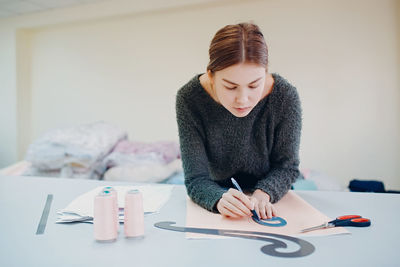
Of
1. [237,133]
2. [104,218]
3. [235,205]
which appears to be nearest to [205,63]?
[237,133]

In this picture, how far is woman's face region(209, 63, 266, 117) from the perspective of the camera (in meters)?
0.78

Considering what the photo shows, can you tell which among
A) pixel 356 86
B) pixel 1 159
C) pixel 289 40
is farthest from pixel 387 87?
pixel 1 159

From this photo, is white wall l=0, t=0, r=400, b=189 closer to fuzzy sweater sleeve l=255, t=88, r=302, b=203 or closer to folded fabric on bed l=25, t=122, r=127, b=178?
folded fabric on bed l=25, t=122, r=127, b=178

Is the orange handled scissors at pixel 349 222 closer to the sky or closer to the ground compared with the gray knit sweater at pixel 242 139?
closer to the ground

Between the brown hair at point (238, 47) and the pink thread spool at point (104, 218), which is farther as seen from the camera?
the brown hair at point (238, 47)

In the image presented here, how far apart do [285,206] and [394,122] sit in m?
2.03

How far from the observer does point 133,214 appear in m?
0.69

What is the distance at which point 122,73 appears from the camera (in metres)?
3.24

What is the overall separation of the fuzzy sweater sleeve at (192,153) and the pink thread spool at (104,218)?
30 centimetres

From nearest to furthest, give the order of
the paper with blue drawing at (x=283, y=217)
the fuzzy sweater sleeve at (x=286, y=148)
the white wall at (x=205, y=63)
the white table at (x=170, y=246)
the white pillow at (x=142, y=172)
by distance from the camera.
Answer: the white table at (x=170, y=246) < the paper with blue drawing at (x=283, y=217) < the fuzzy sweater sleeve at (x=286, y=148) < the white pillow at (x=142, y=172) < the white wall at (x=205, y=63)

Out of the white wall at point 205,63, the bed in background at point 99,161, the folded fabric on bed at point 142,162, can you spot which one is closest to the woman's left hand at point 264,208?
the bed in background at point 99,161

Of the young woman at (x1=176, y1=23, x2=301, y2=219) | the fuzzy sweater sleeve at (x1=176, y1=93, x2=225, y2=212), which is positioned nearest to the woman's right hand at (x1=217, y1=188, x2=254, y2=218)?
the young woman at (x1=176, y1=23, x2=301, y2=219)

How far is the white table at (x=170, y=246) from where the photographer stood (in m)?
0.59

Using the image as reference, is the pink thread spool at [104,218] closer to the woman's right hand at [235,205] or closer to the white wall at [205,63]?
the woman's right hand at [235,205]
